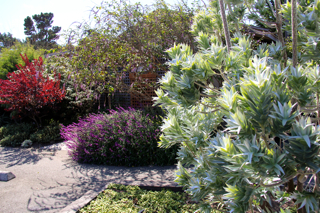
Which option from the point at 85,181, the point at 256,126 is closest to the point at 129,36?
the point at 85,181

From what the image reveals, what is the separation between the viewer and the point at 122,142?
5137mm

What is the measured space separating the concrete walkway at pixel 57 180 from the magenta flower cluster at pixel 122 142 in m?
0.23

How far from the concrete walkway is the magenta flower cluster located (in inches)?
9.2

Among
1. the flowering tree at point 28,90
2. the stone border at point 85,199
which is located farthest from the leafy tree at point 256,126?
the flowering tree at point 28,90

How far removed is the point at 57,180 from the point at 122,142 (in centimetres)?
164

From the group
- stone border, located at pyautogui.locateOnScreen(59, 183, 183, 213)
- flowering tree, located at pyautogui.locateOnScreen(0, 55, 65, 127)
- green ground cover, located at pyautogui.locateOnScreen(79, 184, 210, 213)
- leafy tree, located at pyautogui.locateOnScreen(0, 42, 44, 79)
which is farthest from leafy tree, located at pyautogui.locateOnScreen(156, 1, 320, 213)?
leafy tree, located at pyautogui.locateOnScreen(0, 42, 44, 79)

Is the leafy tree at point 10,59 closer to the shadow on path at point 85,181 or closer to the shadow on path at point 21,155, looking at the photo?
the shadow on path at point 21,155

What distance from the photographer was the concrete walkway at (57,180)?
361cm

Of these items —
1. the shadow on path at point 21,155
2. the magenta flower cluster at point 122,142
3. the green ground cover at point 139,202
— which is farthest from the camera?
the shadow on path at point 21,155

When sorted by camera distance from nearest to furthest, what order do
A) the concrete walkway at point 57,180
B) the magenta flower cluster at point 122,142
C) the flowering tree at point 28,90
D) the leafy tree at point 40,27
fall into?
the concrete walkway at point 57,180 < the magenta flower cluster at point 122,142 < the flowering tree at point 28,90 < the leafy tree at point 40,27

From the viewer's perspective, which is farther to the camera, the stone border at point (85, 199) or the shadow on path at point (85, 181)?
the shadow on path at point (85, 181)

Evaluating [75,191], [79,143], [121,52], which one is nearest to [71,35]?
[121,52]

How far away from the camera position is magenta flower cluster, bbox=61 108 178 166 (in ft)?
16.4

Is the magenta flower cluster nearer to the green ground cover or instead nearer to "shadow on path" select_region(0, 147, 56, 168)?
"shadow on path" select_region(0, 147, 56, 168)
